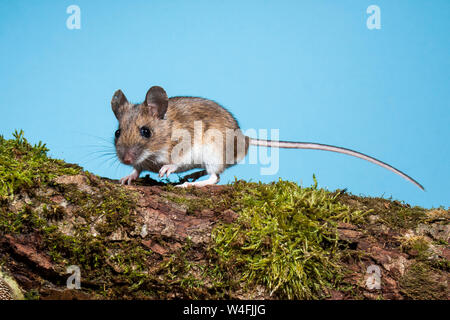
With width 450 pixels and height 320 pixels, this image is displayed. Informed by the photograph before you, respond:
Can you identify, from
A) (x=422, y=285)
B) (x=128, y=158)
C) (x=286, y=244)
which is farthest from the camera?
(x=128, y=158)

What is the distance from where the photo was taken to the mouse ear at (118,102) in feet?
16.4

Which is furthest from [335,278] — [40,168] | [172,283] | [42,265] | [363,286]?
[40,168]

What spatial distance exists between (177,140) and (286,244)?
2.42 meters

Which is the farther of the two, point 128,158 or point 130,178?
point 130,178

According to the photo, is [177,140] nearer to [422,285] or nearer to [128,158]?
[128,158]

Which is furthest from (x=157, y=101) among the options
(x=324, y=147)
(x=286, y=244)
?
(x=286, y=244)

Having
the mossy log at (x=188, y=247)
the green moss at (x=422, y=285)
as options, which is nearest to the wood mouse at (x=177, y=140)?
the mossy log at (x=188, y=247)

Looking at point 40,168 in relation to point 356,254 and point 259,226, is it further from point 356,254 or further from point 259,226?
point 356,254

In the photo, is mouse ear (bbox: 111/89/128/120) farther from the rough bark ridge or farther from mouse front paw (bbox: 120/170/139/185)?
the rough bark ridge

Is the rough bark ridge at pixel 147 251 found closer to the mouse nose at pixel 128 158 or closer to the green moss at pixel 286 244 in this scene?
the green moss at pixel 286 244

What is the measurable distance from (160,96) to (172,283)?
249 cm

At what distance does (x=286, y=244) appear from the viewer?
2.83 metres

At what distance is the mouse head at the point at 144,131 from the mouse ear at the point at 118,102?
0.22ft

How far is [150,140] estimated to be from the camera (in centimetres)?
474
